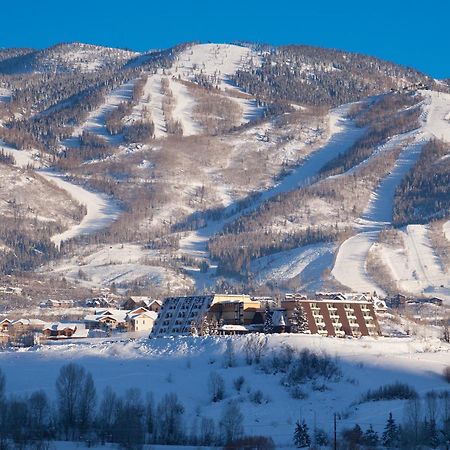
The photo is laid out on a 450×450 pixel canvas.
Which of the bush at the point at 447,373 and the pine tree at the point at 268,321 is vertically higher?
the pine tree at the point at 268,321

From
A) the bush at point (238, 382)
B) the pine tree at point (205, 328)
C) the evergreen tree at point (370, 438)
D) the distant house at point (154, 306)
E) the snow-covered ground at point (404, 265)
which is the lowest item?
the evergreen tree at point (370, 438)

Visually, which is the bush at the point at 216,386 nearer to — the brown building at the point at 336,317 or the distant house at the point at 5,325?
the brown building at the point at 336,317

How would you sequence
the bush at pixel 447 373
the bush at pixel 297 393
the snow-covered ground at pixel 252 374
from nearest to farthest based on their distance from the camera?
the snow-covered ground at pixel 252 374, the bush at pixel 297 393, the bush at pixel 447 373

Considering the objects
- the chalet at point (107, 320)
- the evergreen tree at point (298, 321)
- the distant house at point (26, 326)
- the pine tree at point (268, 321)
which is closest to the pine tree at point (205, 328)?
the pine tree at point (268, 321)

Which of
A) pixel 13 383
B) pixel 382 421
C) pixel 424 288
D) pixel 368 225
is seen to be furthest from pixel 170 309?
pixel 368 225

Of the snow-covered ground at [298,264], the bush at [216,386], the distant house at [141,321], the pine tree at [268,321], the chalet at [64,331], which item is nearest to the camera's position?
the bush at [216,386]

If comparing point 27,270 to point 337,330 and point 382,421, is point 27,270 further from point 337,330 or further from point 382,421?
point 382,421

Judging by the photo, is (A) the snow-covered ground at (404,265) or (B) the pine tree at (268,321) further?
(A) the snow-covered ground at (404,265)
